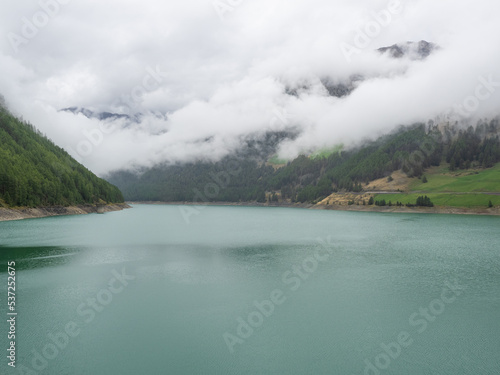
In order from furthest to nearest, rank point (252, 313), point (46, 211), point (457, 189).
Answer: point (457, 189) < point (46, 211) < point (252, 313)

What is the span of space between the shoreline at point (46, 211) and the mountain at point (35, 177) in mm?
1737

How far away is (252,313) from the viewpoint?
2283cm

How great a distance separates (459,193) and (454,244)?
107 metres

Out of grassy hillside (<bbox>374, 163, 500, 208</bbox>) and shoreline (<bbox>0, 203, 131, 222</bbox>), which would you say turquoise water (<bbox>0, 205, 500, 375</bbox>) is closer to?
shoreline (<bbox>0, 203, 131, 222</bbox>)

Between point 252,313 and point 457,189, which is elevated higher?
point 457,189

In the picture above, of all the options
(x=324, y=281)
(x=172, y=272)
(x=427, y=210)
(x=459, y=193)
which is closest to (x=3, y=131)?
(x=172, y=272)

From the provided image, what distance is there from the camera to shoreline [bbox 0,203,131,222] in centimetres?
8800

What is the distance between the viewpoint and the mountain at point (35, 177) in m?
93.2

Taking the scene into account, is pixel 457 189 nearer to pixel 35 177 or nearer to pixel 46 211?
pixel 46 211

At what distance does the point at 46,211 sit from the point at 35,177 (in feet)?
38.8

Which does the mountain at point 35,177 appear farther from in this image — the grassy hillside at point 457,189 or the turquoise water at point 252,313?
the grassy hillside at point 457,189

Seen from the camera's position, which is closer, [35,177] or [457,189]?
[35,177]

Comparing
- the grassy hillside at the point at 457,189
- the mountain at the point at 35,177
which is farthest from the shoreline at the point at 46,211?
the grassy hillside at the point at 457,189

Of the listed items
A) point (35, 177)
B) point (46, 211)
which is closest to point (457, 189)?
point (46, 211)
